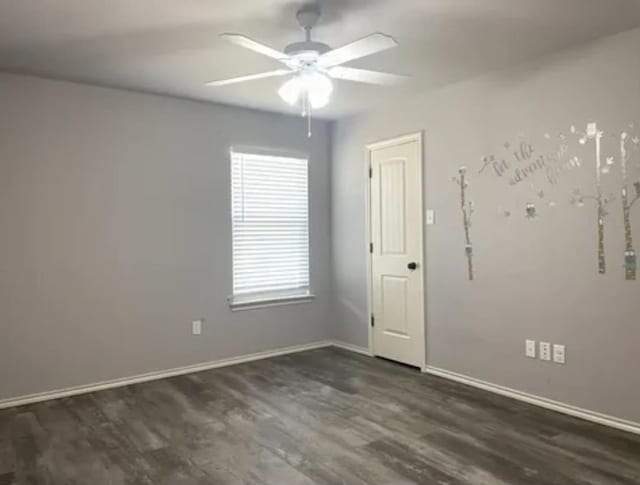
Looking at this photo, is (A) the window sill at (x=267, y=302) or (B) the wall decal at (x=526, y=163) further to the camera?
(A) the window sill at (x=267, y=302)

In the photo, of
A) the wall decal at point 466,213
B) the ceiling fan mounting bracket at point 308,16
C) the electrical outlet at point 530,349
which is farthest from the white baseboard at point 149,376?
the ceiling fan mounting bracket at point 308,16

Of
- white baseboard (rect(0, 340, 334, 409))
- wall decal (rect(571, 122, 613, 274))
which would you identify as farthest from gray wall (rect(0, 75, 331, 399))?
wall decal (rect(571, 122, 613, 274))

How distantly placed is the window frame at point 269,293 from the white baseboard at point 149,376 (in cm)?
48

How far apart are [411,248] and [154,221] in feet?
7.47

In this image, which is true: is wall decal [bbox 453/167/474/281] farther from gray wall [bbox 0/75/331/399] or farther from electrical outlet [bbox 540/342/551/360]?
gray wall [bbox 0/75/331/399]

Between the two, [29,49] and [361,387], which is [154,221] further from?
[361,387]

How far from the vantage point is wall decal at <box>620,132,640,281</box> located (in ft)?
9.98

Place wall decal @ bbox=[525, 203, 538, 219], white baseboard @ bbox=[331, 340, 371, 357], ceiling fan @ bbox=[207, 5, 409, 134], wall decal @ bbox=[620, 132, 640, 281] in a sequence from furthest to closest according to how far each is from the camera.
Answer: white baseboard @ bbox=[331, 340, 371, 357] < wall decal @ bbox=[525, 203, 538, 219] < wall decal @ bbox=[620, 132, 640, 281] < ceiling fan @ bbox=[207, 5, 409, 134]

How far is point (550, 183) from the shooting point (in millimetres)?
3467

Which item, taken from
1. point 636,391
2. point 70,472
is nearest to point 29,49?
point 70,472

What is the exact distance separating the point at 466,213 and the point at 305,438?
2.15 metres

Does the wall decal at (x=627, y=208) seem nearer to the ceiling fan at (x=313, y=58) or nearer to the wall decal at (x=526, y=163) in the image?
the wall decal at (x=526, y=163)

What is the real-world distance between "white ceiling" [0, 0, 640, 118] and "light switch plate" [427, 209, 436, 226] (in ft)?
3.61

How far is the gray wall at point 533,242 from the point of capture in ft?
10.2
